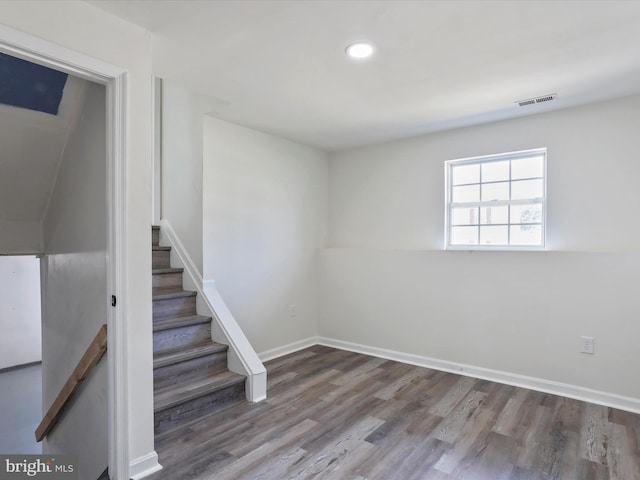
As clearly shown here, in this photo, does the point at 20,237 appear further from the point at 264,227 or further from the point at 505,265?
the point at 505,265

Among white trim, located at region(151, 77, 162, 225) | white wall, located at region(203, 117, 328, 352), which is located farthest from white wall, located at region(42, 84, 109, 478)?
white wall, located at region(203, 117, 328, 352)

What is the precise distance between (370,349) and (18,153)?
12.3ft

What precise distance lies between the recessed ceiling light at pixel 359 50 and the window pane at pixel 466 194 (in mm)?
2032

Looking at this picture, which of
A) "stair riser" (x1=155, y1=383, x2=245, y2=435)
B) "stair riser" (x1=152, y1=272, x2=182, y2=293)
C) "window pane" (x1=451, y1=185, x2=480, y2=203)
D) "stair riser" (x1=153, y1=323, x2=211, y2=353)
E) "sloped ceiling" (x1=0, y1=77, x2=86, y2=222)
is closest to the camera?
"stair riser" (x1=155, y1=383, x2=245, y2=435)

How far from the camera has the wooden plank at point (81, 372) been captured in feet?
7.14

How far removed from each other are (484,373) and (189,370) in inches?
104

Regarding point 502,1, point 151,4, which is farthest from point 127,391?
point 502,1

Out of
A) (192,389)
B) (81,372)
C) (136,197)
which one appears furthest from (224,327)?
(136,197)

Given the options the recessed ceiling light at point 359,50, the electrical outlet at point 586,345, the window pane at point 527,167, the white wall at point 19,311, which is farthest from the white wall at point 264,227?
the white wall at point 19,311

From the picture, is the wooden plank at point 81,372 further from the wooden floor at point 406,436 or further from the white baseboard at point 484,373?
the white baseboard at point 484,373

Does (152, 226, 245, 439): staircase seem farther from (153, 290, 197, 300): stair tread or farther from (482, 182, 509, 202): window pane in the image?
(482, 182, 509, 202): window pane

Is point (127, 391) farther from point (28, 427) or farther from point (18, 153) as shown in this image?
point (28, 427)

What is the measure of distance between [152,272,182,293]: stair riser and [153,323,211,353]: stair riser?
0.50 meters

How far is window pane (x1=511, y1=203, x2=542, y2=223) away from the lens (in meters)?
3.41
